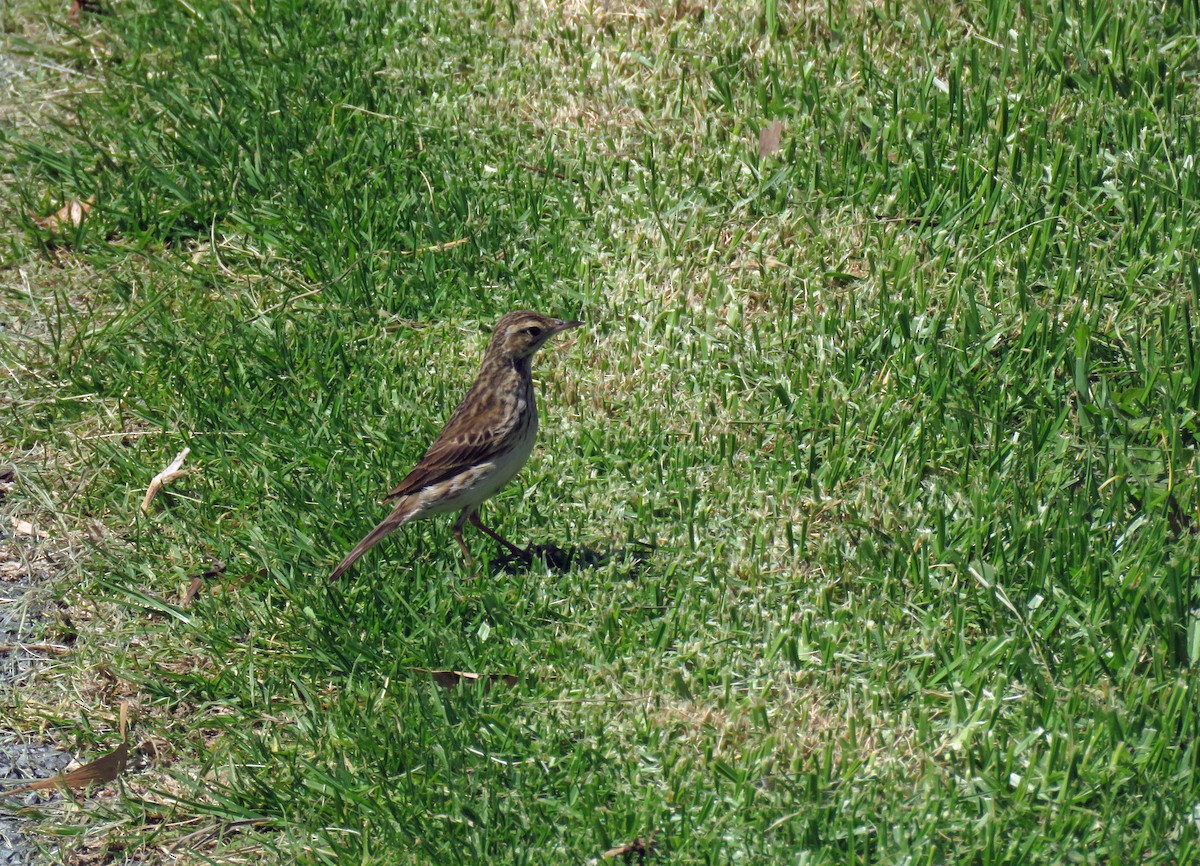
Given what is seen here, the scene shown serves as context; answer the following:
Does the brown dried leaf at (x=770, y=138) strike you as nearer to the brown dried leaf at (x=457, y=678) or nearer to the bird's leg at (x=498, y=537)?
the bird's leg at (x=498, y=537)

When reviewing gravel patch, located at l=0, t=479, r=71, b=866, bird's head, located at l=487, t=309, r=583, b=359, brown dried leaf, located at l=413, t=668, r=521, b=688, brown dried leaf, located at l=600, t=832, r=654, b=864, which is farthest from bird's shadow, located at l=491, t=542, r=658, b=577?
gravel patch, located at l=0, t=479, r=71, b=866

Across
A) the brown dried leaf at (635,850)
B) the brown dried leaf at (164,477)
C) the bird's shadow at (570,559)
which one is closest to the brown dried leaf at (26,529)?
the brown dried leaf at (164,477)

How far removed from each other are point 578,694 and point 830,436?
184cm

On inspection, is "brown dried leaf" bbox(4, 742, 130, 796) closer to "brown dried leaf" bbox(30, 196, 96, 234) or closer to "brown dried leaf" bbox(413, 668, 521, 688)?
"brown dried leaf" bbox(413, 668, 521, 688)

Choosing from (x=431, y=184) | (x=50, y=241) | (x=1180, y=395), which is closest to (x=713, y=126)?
(x=431, y=184)

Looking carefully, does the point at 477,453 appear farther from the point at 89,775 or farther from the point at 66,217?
the point at 66,217

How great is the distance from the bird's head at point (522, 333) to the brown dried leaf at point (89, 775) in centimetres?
236

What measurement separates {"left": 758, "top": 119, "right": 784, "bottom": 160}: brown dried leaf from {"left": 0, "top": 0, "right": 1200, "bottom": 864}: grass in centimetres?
5

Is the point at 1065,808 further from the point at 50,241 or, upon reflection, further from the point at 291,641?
the point at 50,241

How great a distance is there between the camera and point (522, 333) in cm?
688

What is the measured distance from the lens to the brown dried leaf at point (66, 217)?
8961 mm

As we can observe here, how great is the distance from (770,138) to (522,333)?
2.41m

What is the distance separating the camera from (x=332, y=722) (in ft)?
19.1

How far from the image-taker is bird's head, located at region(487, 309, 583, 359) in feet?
22.6
